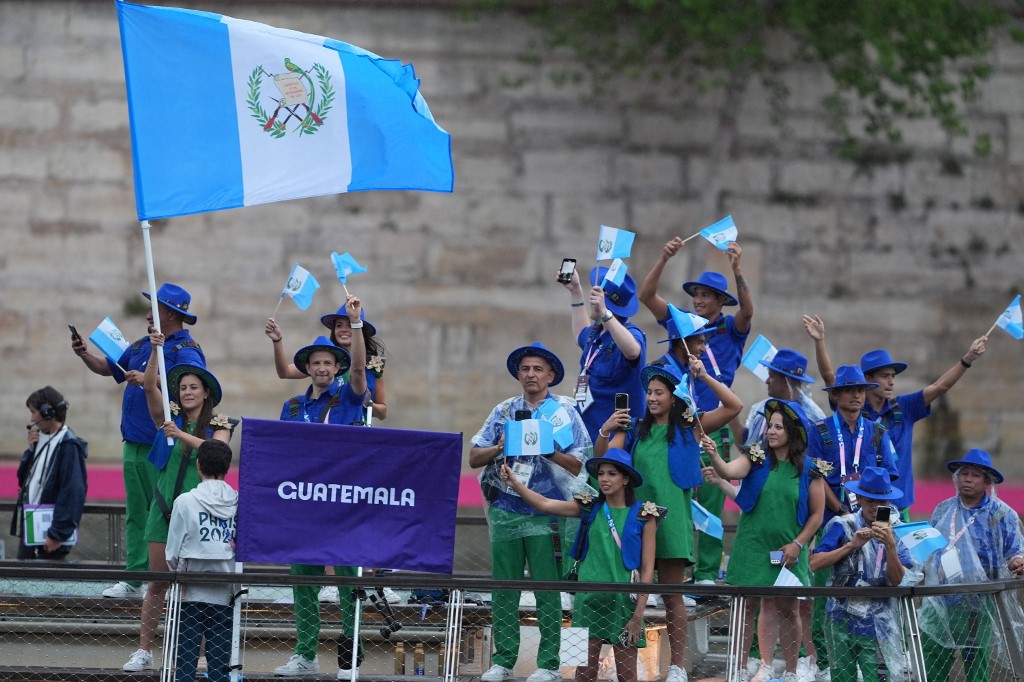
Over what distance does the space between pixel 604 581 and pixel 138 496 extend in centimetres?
355

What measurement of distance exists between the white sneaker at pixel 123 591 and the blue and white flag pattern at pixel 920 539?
487 centimetres

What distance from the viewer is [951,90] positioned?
16453 millimetres

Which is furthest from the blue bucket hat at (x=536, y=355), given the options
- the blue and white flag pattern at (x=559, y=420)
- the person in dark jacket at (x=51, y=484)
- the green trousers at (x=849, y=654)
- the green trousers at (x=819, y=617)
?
the person in dark jacket at (x=51, y=484)

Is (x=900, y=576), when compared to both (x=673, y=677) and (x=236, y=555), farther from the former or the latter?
(x=236, y=555)

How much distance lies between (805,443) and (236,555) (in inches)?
133

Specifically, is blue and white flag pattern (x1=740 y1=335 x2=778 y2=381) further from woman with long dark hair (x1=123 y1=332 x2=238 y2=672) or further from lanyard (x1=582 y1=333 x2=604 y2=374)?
woman with long dark hair (x1=123 y1=332 x2=238 y2=672)

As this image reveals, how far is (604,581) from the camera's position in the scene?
350 inches

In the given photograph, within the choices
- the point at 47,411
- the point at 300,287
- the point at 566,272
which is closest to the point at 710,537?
the point at 566,272

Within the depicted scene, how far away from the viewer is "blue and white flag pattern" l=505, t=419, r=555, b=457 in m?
9.37

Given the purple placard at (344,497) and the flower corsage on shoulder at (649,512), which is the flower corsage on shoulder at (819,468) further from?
the purple placard at (344,497)

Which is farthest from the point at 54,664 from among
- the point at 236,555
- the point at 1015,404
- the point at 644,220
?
the point at 1015,404

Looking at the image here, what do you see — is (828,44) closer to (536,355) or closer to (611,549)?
(536,355)

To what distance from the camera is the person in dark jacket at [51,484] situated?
37.1 ft

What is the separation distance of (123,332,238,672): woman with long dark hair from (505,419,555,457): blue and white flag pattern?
1.76 metres
